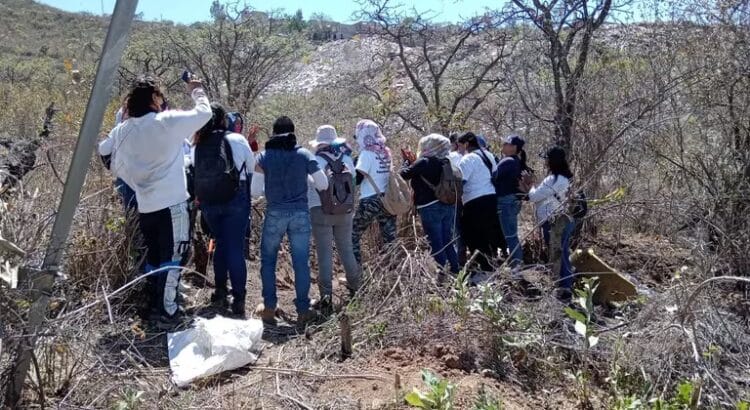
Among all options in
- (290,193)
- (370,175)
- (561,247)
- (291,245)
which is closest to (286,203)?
(290,193)

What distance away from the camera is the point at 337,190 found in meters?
6.02

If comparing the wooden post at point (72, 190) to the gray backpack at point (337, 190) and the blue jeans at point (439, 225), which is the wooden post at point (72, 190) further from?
the blue jeans at point (439, 225)

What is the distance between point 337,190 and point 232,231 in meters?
0.86

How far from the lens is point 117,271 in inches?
213

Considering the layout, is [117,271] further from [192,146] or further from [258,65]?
[258,65]

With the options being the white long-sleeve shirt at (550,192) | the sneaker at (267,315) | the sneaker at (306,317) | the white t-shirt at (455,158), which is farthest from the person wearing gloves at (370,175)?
the white long-sleeve shirt at (550,192)

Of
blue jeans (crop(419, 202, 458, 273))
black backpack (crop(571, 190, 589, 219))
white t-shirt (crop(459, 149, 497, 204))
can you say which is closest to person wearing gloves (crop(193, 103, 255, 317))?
blue jeans (crop(419, 202, 458, 273))

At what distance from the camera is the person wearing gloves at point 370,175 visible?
6484 mm

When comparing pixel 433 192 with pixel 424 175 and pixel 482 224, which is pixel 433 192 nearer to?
pixel 424 175

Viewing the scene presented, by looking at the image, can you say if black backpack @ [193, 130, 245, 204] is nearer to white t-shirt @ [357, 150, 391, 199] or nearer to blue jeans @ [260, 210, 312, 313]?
blue jeans @ [260, 210, 312, 313]

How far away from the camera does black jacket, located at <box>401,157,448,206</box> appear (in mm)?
6758

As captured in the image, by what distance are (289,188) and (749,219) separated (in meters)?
3.41

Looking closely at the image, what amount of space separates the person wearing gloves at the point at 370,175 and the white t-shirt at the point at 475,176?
0.75 meters

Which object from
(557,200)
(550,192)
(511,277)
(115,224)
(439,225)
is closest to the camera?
(511,277)
